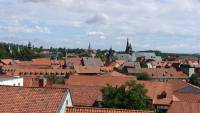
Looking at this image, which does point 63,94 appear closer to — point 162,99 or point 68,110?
point 68,110

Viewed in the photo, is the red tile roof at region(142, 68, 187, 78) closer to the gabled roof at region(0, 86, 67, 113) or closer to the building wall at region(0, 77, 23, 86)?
the building wall at region(0, 77, 23, 86)

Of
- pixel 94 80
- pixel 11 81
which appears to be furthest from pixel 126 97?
pixel 94 80

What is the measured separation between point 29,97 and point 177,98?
32996 millimetres

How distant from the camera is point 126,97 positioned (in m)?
42.6

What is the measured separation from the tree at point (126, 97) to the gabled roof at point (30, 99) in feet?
55.0

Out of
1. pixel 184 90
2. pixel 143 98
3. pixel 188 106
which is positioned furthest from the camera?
pixel 184 90

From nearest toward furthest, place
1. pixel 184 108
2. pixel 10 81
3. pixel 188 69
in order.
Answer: pixel 184 108
pixel 10 81
pixel 188 69

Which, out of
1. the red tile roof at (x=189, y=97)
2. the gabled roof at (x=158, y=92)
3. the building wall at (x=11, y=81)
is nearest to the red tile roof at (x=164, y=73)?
the gabled roof at (x=158, y=92)

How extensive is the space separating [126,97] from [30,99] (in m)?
18.7

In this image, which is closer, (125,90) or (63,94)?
(63,94)

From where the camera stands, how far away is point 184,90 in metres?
69.5

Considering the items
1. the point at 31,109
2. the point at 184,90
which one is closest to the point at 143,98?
the point at 31,109

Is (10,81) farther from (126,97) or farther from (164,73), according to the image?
(164,73)

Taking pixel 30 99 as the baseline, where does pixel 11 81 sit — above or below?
below
